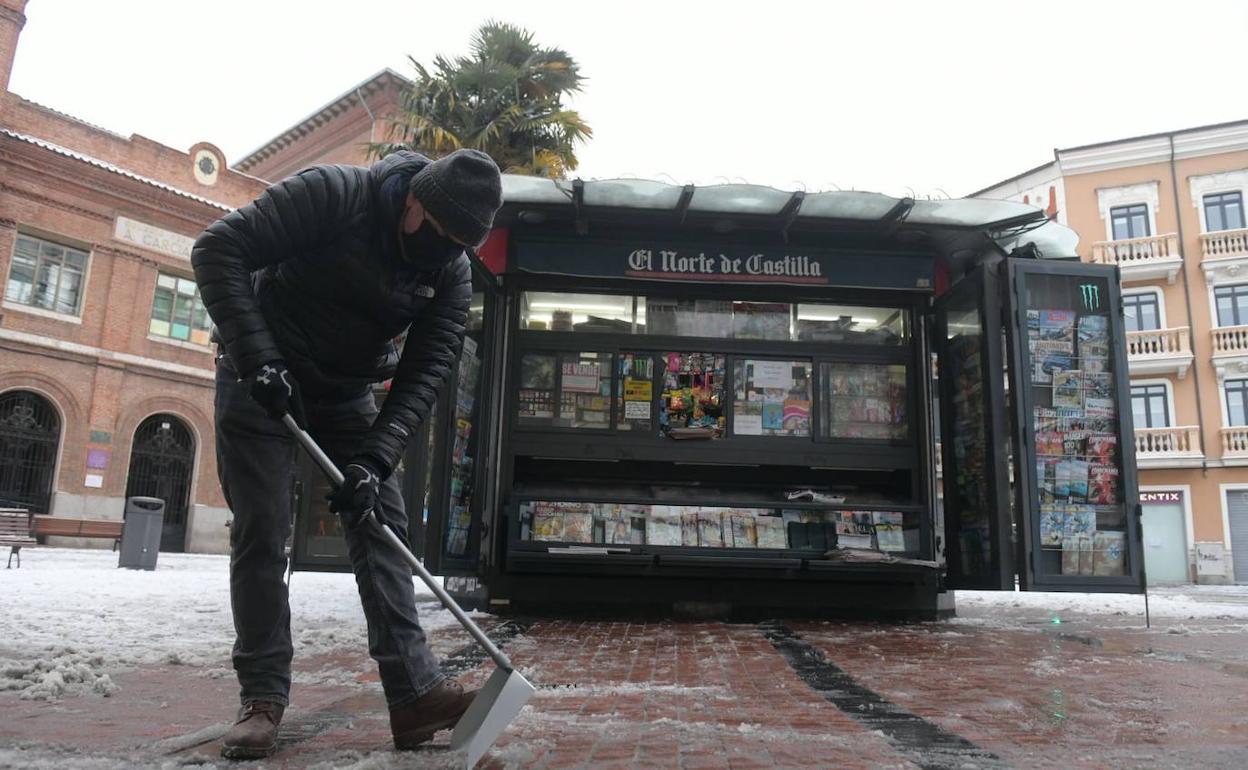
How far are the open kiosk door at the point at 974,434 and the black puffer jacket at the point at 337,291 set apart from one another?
16.7ft

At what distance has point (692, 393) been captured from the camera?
7457mm

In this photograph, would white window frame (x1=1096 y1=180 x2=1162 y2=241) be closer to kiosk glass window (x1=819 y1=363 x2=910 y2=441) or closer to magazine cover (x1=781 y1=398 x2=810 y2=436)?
kiosk glass window (x1=819 y1=363 x2=910 y2=441)

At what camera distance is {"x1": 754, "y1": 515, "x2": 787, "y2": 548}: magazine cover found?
22.9 feet

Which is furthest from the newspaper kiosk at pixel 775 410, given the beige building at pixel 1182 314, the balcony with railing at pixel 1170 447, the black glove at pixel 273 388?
the balcony with railing at pixel 1170 447

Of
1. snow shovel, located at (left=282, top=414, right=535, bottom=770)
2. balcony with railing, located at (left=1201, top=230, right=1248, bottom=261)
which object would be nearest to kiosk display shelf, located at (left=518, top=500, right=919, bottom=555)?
snow shovel, located at (left=282, top=414, right=535, bottom=770)

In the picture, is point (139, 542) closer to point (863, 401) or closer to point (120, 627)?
point (120, 627)

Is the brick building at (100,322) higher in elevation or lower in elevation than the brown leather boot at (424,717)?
higher

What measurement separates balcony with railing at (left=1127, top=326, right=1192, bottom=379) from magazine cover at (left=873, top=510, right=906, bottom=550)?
24186 mm

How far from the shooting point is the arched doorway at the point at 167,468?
2289 centimetres

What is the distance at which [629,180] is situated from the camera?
6.63 meters

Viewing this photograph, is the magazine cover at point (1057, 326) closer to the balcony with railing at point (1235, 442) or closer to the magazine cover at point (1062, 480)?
the magazine cover at point (1062, 480)

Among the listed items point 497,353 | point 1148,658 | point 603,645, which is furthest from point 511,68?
point 1148,658

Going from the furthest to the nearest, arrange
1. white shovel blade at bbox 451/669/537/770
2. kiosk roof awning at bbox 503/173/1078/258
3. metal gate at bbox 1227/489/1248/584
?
metal gate at bbox 1227/489/1248/584, kiosk roof awning at bbox 503/173/1078/258, white shovel blade at bbox 451/669/537/770

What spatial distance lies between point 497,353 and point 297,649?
330cm
